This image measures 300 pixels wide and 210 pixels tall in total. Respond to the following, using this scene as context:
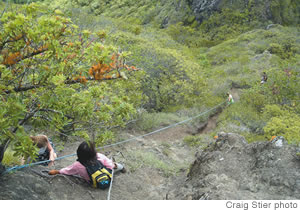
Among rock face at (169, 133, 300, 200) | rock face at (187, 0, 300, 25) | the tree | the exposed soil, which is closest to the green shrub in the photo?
the exposed soil

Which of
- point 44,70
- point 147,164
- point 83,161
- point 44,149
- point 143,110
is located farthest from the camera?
point 143,110

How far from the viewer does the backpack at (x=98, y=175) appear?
4.37 meters

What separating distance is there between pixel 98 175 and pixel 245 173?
93.5 inches

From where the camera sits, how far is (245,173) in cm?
436

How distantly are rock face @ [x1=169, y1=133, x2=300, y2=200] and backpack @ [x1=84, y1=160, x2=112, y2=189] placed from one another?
46.0 inches

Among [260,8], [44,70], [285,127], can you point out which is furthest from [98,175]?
[260,8]

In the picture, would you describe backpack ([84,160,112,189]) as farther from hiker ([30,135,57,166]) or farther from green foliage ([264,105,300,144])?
green foliage ([264,105,300,144])

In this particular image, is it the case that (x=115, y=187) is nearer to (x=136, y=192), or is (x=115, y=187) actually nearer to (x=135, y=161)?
(x=136, y=192)

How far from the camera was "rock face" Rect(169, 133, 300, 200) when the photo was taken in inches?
147

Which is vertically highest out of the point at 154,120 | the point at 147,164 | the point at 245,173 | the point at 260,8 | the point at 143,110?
the point at 260,8

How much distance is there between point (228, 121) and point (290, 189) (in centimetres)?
629

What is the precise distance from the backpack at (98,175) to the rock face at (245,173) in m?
1.17

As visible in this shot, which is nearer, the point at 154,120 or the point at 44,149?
the point at 44,149

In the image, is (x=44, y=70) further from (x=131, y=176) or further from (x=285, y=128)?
(x=285, y=128)
